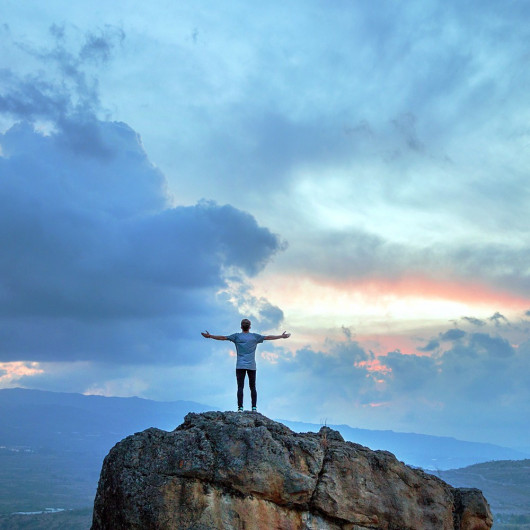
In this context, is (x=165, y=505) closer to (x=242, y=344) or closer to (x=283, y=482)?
(x=283, y=482)

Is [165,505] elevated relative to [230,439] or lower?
lower

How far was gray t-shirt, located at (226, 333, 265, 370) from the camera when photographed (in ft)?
76.4

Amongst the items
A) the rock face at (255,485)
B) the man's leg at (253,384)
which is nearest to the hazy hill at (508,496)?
the man's leg at (253,384)

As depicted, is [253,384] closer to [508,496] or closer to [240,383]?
[240,383]

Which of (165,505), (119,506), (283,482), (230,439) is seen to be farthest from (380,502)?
(119,506)

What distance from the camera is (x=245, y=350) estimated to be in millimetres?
23359

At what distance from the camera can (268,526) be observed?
60.0 feet

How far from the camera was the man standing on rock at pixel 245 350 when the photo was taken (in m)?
23.3

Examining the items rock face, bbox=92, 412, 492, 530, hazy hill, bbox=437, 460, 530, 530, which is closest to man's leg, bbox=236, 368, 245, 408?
rock face, bbox=92, 412, 492, 530

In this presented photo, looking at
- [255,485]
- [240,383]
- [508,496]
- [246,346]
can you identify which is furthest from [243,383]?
[508,496]

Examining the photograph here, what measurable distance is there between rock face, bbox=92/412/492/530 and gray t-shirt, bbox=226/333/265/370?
3230 mm

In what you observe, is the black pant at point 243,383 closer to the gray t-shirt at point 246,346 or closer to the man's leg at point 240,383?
the man's leg at point 240,383

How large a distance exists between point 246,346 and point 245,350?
0.16 m

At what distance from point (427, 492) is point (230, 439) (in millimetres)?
6388
